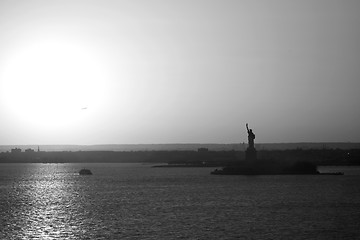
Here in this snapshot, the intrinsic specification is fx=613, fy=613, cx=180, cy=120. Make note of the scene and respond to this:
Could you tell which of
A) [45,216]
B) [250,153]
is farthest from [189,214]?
[250,153]

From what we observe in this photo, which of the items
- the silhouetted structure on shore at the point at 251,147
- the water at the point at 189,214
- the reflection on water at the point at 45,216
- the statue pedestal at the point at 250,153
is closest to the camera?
the water at the point at 189,214

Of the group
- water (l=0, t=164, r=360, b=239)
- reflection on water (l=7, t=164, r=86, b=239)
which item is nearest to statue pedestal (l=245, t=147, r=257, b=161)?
water (l=0, t=164, r=360, b=239)

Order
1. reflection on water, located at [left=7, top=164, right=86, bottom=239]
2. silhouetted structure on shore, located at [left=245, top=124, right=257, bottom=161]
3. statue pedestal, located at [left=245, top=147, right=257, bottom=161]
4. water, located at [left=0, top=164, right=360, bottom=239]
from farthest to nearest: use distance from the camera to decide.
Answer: statue pedestal, located at [left=245, top=147, right=257, bottom=161]
silhouetted structure on shore, located at [left=245, top=124, right=257, bottom=161]
reflection on water, located at [left=7, top=164, right=86, bottom=239]
water, located at [left=0, top=164, right=360, bottom=239]

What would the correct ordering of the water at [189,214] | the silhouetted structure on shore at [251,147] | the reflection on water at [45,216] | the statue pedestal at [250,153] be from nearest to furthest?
the water at [189,214] → the reflection on water at [45,216] → the silhouetted structure on shore at [251,147] → the statue pedestal at [250,153]

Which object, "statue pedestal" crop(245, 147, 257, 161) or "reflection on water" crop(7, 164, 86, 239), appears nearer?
"reflection on water" crop(7, 164, 86, 239)

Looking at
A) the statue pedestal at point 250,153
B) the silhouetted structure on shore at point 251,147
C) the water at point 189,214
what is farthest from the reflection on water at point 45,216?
the statue pedestal at point 250,153

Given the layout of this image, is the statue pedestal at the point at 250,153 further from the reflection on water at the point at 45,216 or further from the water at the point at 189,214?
the reflection on water at the point at 45,216

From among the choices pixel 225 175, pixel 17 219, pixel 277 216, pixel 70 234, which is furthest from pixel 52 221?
pixel 225 175

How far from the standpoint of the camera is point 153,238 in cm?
3067

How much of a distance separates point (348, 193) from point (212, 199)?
13361 millimetres

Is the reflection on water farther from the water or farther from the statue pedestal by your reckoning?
the statue pedestal

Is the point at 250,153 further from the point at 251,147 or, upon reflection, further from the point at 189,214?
the point at 189,214

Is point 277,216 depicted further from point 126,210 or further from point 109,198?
point 109,198

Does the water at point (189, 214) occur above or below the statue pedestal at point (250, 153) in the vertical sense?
below
